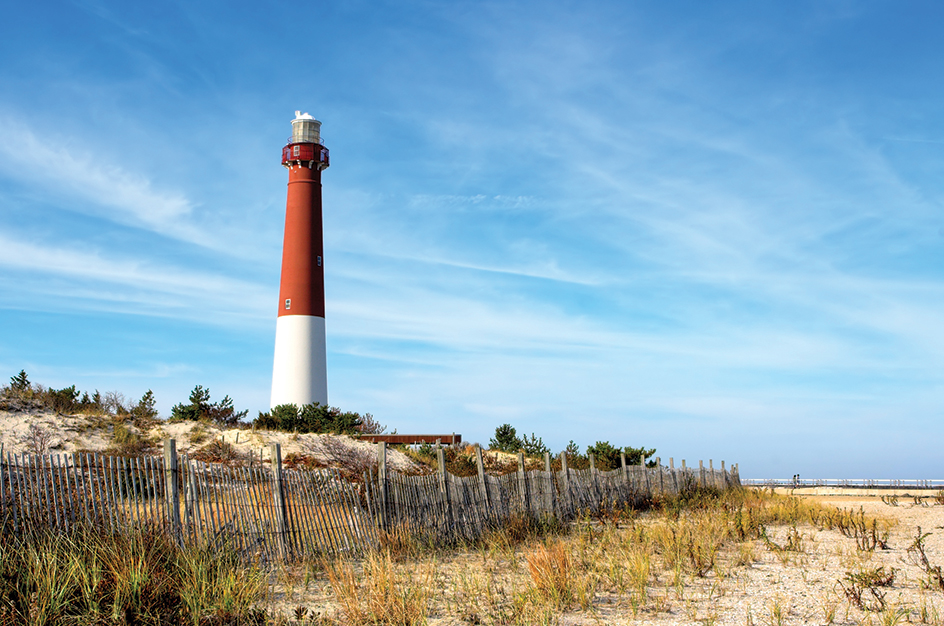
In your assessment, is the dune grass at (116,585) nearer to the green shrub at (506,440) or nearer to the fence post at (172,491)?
the fence post at (172,491)

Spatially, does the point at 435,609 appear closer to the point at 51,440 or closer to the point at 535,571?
the point at 535,571

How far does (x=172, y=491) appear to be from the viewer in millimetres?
8969

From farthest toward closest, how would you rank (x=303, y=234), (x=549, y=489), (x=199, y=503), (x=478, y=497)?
(x=303, y=234)
(x=549, y=489)
(x=478, y=497)
(x=199, y=503)

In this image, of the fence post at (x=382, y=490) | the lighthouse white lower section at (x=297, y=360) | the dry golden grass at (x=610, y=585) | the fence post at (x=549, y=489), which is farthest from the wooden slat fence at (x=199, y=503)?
the lighthouse white lower section at (x=297, y=360)

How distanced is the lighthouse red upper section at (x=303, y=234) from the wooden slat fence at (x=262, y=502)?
17295 mm

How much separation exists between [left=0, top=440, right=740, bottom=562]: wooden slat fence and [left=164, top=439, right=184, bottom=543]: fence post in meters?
0.01

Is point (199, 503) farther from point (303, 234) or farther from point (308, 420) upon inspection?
point (303, 234)

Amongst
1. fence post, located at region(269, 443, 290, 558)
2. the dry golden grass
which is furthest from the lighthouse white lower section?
fence post, located at region(269, 443, 290, 558)

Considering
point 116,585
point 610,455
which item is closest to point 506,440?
Answer: point 610,455

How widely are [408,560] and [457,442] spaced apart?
54.6 feet

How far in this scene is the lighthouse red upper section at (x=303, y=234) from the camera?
29312 millimetres

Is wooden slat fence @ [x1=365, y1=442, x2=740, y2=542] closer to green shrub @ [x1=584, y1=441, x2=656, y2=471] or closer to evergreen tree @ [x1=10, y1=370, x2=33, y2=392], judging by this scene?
green shrub @ [x1=584, y1=441, x2=656, y2=471]

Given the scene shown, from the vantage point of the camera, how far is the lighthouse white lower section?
95.3ft

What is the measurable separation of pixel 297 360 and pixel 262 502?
19.6 m
